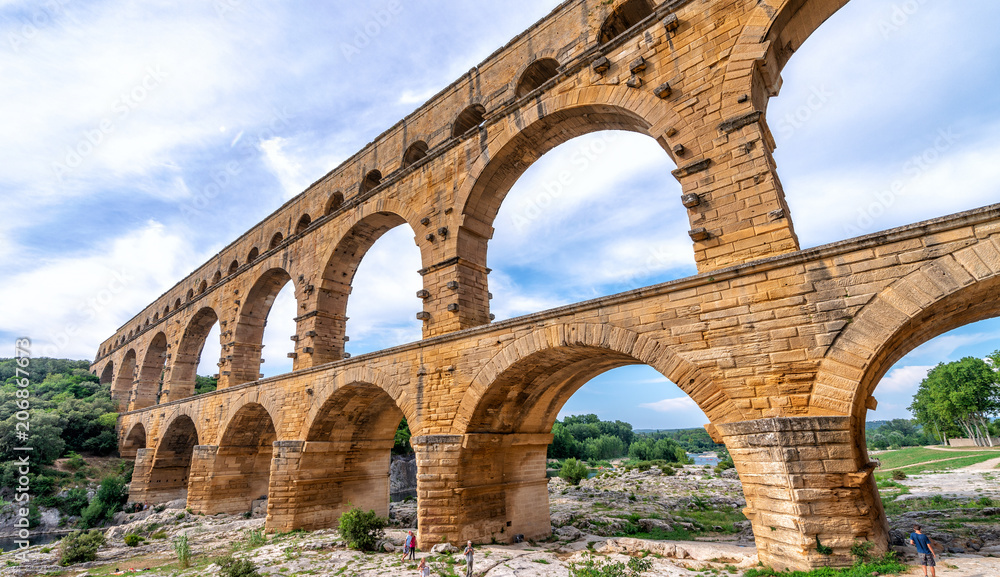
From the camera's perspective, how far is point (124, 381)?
3278 centimetres

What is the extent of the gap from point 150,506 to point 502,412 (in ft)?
63.8

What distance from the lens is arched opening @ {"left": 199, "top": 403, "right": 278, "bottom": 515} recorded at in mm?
16084

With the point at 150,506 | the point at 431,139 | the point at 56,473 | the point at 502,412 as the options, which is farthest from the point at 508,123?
the point at 56,473

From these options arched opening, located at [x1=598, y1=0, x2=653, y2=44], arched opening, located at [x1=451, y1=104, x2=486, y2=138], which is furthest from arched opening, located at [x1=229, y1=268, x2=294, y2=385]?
arched opening, located at [x1=598, y1=0, x2=653, y2=44]

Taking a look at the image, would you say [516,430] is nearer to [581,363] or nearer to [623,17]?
[581,363]

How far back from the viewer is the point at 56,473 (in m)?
23.4

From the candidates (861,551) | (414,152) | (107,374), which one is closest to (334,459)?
(414,152)

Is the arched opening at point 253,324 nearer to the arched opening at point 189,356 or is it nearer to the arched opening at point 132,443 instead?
the arched opening at point 189,356

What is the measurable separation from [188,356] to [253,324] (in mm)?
7496

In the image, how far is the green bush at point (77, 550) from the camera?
1182 cm

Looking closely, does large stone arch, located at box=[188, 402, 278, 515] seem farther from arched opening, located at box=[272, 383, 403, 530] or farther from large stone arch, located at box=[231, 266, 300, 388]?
arched opening, located at box=[272, 383, 403, 530]

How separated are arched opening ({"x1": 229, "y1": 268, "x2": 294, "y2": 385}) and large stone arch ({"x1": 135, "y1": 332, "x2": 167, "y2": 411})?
41.5 ft

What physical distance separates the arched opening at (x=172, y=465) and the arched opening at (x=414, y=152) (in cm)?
1540

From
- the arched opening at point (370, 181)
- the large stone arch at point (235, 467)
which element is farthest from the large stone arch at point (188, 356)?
the arched opening at point (370, 181)
